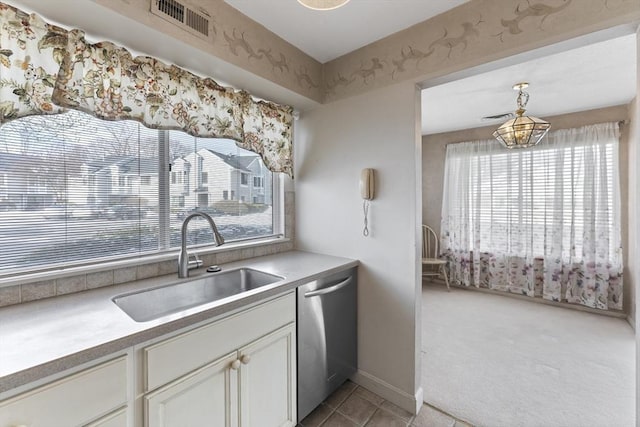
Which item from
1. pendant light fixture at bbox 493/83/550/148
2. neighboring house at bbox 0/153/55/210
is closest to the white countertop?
neighboring house at bbox 0/153/55/210

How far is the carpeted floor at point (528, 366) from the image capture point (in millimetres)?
1721

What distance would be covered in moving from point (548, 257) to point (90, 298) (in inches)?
180

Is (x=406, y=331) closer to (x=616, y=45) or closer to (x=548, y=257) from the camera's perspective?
(x=616, y=45)

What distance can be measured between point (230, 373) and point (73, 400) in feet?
1.78

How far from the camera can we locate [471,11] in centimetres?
149

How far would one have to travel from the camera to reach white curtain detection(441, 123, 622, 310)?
3.16 m

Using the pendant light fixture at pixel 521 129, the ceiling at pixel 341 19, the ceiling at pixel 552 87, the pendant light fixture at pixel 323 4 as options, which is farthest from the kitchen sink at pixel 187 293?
the pendant light fixture at pixel 521 129

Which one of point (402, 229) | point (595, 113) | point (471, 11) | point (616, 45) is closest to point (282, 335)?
point (402, 229)

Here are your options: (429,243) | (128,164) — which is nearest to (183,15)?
(128,164)

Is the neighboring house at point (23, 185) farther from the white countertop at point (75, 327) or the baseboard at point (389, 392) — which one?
the baseboard at point (389, 392)

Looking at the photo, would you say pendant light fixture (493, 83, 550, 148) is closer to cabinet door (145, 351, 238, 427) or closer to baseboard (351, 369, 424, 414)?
baseboard (351, 369, 424, 414)

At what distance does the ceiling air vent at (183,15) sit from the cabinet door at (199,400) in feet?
5.28

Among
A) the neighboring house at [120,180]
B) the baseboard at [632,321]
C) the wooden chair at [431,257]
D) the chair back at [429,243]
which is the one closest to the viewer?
the neighboring house at [120,180]

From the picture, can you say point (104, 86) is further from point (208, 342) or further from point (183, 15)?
point (208, 342)
